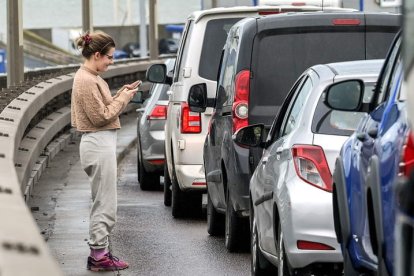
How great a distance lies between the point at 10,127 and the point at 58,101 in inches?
500

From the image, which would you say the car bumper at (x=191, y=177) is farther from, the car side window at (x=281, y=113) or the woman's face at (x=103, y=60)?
the car side window at (x=281, y=113)

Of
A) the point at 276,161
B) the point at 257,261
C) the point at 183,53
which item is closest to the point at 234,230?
the point at 257,261

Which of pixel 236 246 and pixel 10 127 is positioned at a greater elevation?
pixel 10 127

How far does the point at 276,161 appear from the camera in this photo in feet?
33.4

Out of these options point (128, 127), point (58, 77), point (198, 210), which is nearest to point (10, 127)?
point (198, 210)

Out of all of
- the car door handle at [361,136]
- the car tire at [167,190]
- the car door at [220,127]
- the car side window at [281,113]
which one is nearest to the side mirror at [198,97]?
the car door at [220,127]

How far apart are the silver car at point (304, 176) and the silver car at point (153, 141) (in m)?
8.25

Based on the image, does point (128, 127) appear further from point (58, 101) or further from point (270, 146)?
point (270, 146)

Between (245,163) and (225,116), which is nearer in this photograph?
(245,163)

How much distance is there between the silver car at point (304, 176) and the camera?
9273 millimetres

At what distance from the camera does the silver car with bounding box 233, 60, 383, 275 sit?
9273 millimetres

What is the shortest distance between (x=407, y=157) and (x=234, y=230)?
6372mm

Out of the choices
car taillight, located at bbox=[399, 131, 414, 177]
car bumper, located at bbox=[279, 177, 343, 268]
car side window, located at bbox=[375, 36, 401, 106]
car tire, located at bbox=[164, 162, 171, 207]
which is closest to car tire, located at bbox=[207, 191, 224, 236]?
car tire, located at bbox=[164, 162, 171, 207]

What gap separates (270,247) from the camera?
10172mm
